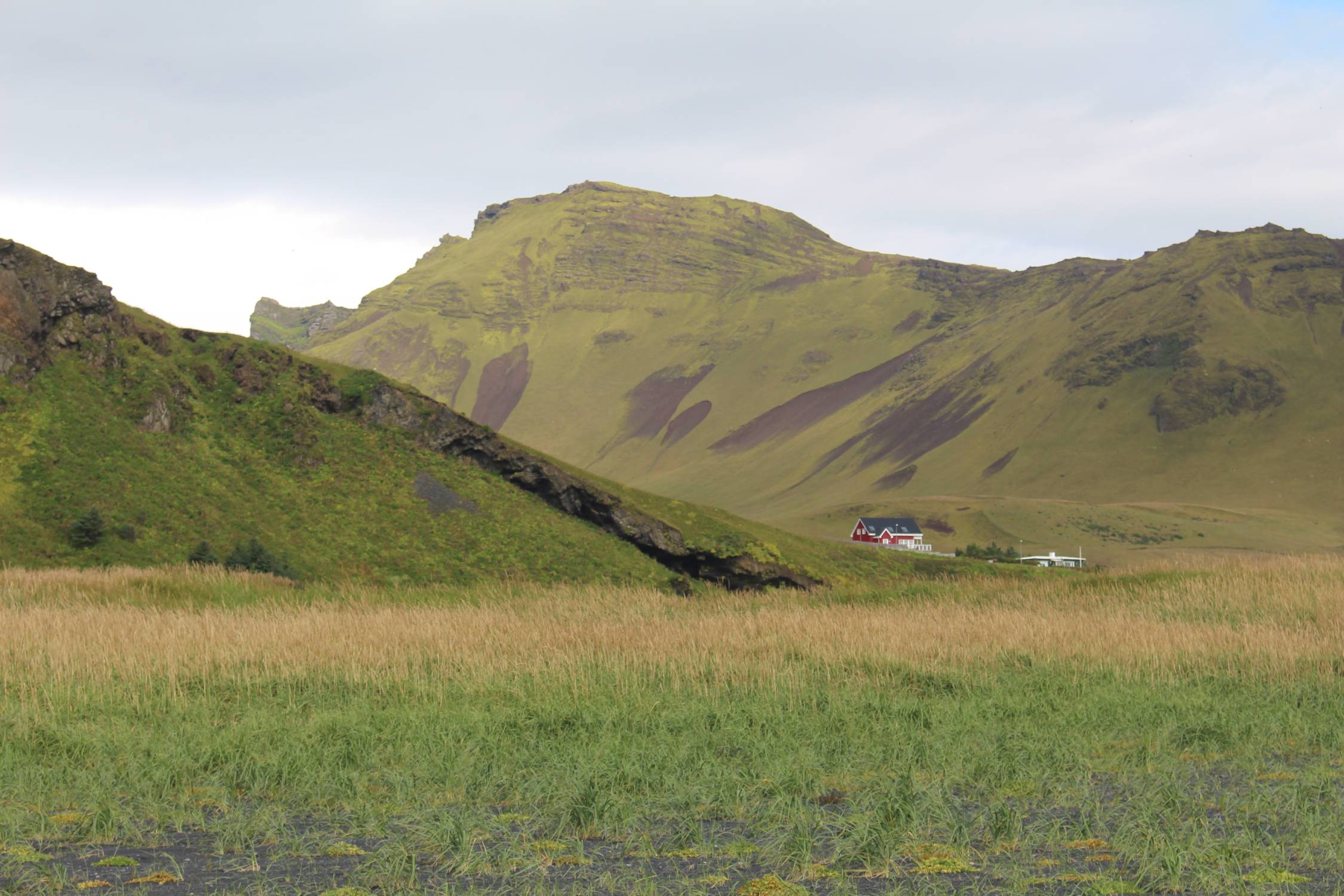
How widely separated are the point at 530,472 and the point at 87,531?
56.8 feet

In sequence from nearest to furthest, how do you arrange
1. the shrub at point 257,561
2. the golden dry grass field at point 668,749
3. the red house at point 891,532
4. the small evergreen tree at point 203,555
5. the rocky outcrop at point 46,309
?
the golden dry grass field at point 668,749 < the shrub at point 257,561 < the small evergreen tree at point 203,555 < the rocky outcrop at point 46,309 < the red house at point 891,532

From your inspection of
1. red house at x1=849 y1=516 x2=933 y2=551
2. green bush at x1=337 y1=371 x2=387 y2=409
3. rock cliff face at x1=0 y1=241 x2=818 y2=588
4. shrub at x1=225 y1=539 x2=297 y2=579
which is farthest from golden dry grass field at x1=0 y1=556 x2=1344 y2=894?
red house at x1=849 y1=516 x2=933 y2=551

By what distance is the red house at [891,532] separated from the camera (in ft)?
449

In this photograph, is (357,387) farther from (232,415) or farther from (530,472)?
(530,472)

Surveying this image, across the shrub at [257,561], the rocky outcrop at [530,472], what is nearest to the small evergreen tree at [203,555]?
the shrub at [257,561]

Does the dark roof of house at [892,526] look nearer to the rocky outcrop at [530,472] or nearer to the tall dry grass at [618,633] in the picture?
the rocky outcrop at [530,472]

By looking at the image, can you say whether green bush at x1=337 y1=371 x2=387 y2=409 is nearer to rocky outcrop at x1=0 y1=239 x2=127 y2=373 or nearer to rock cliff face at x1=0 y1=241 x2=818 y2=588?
rock cliff face at x1=0 y1=241 x2=818 y2=588

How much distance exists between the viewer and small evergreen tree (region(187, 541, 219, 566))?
32000mm

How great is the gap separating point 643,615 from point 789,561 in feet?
57.4

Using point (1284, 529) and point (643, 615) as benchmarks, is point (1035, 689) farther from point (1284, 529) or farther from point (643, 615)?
point (1284, 529)

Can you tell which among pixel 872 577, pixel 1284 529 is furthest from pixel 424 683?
pixel 1284 529

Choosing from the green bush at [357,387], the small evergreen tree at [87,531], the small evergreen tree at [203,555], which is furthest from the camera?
the green bush at [357,387]

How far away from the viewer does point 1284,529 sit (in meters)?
142

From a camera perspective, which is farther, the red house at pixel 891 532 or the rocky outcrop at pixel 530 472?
the red house at pixel 891 532
